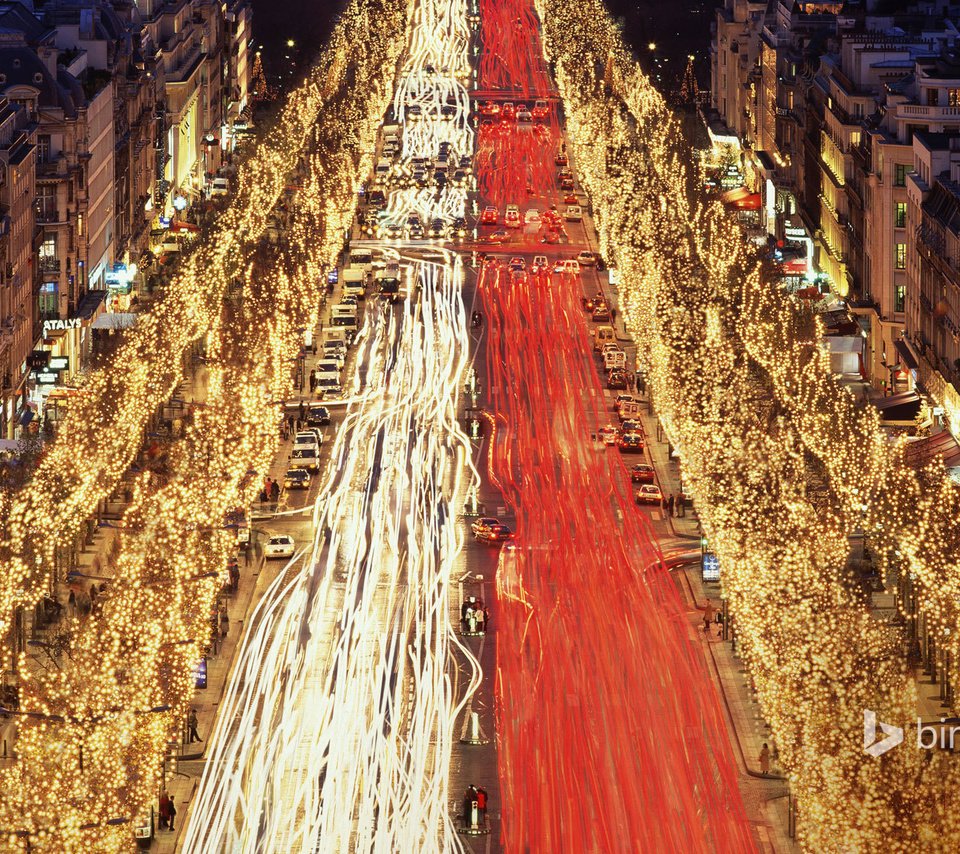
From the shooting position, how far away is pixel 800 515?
108m

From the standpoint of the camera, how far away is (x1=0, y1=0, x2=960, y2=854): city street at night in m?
84.2

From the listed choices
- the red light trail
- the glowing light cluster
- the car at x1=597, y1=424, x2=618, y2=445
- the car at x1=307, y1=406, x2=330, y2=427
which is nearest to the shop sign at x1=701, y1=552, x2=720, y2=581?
the glowing light cluster

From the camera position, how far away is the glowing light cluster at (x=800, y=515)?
72875 millimetres

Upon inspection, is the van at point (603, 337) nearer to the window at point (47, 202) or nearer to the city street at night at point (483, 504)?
the city street at night at point (483, 504)

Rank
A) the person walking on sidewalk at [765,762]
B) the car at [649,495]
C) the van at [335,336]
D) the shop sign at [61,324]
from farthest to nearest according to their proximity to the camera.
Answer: the van at [335,336] < the shop sign at [61,324] < the car at [649,495] < the person walking on sidewalk at [765,762]

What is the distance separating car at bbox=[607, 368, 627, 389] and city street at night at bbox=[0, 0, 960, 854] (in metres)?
0.21

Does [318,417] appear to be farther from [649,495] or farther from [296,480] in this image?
[649,495]

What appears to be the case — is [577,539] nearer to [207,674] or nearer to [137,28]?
[207,674]

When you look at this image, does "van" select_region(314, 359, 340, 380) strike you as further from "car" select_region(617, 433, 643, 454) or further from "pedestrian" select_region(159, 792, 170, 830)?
"pedestrian" select_region(159, 792, 170, 830)

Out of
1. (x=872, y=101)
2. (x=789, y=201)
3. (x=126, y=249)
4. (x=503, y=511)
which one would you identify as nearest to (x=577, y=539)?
(x=503, y=511)

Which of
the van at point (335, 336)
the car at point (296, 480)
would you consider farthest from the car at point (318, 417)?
the van at point (335, 336)

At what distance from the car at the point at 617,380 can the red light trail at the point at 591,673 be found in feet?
11.7

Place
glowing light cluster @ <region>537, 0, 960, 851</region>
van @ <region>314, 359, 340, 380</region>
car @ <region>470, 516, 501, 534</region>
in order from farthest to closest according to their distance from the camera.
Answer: van @ <region>314, 359, 340, 380</region> → car @ <region>470, 516, 501, 534</region> → glowing light cluster @ <region>537, 0, 960, 851</region>

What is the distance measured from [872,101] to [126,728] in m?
94.0
